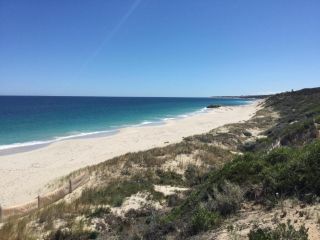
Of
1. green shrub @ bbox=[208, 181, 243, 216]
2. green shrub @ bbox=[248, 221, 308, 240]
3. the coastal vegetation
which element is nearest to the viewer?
green shrub @ bbox=[248, 221, 308, 240]

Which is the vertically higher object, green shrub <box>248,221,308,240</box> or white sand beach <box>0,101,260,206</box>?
green shrub <box>248,221,308,240</box>

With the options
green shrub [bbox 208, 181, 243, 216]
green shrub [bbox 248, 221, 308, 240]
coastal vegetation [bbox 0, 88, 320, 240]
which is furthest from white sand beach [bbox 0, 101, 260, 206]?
green shrub [bbox 248, 221, 308, 240]

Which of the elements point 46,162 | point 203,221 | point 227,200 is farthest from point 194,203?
point 46,162

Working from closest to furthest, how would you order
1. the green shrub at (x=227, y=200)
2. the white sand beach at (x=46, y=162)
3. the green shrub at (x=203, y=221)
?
the green shrub at (x=203, y=221) < the green shrub at (x=227, y=200) < the white sand beach at (x=46, y=162)

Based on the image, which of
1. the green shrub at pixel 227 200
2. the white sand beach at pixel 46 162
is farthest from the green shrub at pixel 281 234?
the white sand beach at pixel 46 162

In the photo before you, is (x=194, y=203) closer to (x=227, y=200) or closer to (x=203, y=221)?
(x=227, y=200)

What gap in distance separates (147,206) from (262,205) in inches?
174

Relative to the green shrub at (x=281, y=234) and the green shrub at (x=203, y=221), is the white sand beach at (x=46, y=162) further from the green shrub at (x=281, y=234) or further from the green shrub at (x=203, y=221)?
the green shrub at (x=281, y=234)

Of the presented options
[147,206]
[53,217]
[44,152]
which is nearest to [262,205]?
[147,206]

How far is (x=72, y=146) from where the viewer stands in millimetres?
30844

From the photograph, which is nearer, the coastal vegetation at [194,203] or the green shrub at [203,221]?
the coastal vegetation at [194,203]

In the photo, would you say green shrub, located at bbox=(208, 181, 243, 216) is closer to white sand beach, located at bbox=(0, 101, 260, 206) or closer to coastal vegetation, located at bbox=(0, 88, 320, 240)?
coastal vegetation, located at bbox=(0, 88, 320, 240)

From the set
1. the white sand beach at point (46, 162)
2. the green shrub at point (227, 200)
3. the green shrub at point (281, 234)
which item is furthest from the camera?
the white sand beach at point (46, 162)

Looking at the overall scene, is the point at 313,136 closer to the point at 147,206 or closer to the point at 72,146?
the point at 147,206
